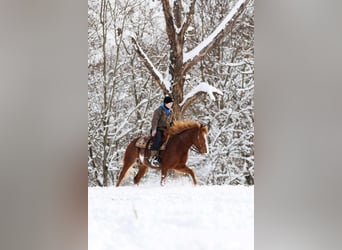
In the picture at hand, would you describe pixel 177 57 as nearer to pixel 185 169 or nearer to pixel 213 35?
pixel 213 35

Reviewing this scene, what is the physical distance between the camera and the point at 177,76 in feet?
9.11

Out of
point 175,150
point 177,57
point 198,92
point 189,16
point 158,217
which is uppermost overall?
point 189,16

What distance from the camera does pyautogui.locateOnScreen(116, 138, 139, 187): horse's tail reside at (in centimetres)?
276

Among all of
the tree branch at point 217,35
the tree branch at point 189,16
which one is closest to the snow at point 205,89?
the tree branch at point 217,35

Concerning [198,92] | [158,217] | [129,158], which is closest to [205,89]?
[198,92]

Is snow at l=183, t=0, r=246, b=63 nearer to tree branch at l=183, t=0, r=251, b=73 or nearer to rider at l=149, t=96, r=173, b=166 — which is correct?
tree branch at l=183, t=0, r=251, b=73

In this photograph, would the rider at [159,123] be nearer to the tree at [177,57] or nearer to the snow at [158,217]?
the tree at [177,57]

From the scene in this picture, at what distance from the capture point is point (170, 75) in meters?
2.78

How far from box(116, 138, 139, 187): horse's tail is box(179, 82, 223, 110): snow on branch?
1.36 feet

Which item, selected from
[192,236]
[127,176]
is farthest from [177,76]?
[192,236]

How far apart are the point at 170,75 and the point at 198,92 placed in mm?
223

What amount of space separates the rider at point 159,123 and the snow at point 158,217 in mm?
209
